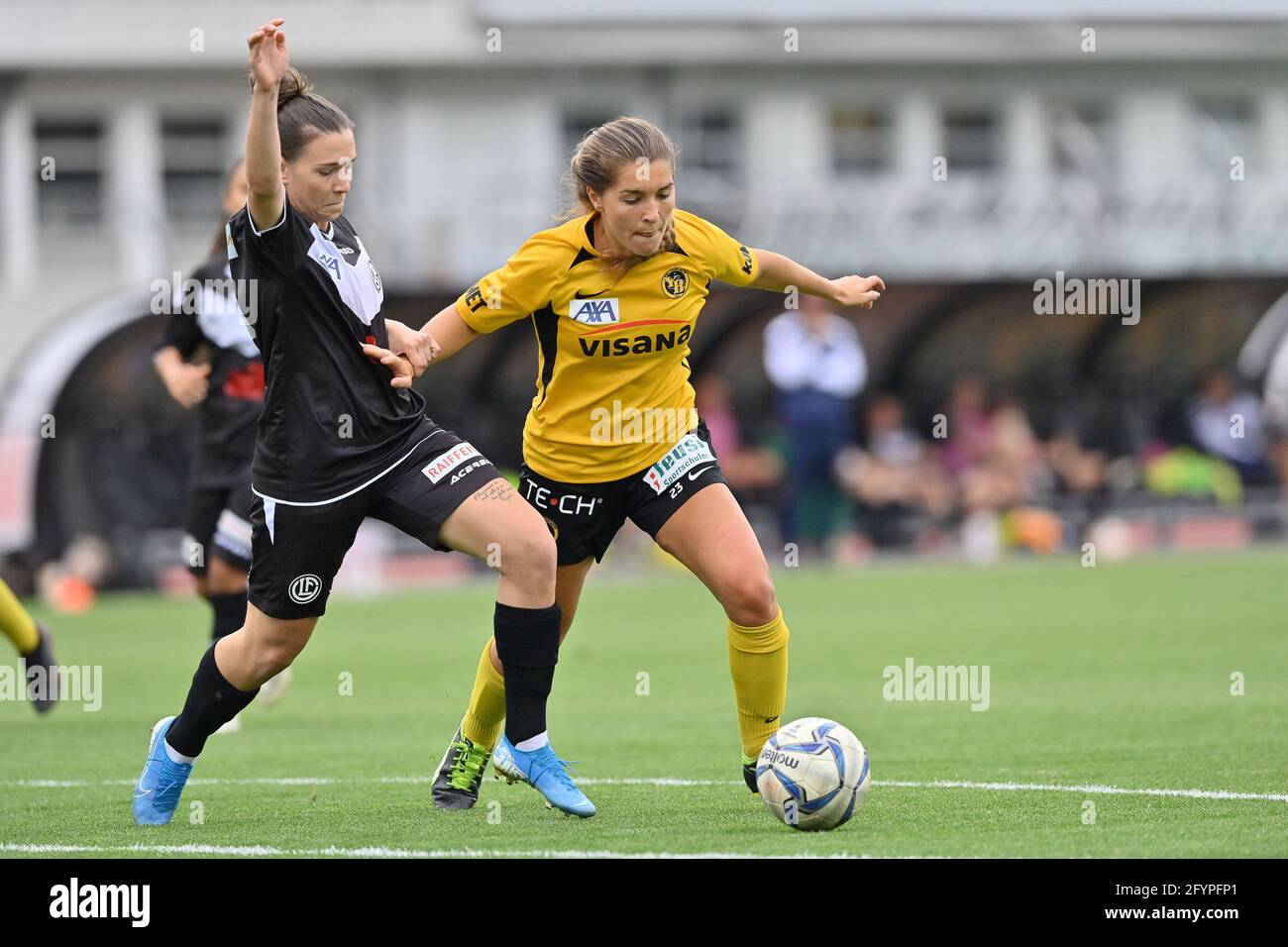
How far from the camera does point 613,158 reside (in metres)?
5.94

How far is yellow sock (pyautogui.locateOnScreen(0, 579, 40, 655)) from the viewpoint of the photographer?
7.99m

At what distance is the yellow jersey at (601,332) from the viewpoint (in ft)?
20.1

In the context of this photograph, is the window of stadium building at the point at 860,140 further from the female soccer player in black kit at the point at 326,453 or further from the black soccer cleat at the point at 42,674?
the female soccer player in black kit at the point at 326,453

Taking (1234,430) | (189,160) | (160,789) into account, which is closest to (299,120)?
(160,789)

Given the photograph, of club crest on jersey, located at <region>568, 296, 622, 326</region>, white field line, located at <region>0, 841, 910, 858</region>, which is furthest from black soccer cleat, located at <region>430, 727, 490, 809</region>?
club crest on jersey, located at <region>568, 296, 622, 326</region>

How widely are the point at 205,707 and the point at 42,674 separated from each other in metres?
2.92

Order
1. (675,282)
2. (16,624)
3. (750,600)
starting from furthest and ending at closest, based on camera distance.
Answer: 1. (16,624)
2. (675,282)
3. (750,600)

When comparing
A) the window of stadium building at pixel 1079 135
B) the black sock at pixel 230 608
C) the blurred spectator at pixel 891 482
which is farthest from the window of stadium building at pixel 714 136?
the black sock at pixel 230 608

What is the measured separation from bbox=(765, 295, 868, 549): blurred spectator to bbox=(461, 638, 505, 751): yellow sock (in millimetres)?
11919

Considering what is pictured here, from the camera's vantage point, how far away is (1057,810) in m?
5.79

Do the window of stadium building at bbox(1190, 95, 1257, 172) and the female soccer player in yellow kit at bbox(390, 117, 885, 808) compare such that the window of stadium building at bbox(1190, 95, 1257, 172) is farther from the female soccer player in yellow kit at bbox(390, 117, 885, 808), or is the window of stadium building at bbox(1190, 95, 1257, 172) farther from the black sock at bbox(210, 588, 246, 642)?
the female soccer player in yellow kit at bbox(390, 117, 885, 808)

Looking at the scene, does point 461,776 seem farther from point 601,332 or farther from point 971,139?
point 971,139

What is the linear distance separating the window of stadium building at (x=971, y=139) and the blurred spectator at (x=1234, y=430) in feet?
37.9
